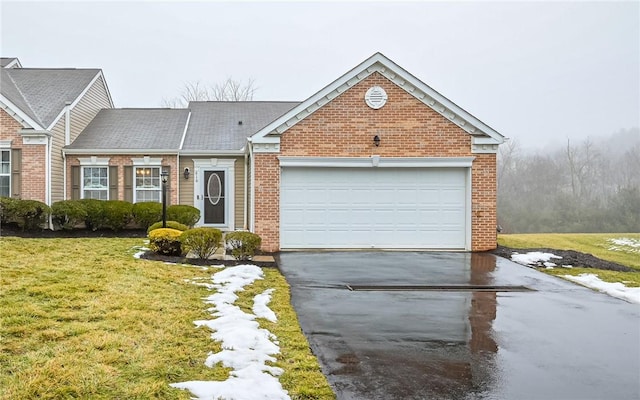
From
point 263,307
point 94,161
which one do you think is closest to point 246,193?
point 94,161

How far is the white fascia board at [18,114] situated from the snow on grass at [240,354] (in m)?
11.5

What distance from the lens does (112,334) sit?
15.9 ft

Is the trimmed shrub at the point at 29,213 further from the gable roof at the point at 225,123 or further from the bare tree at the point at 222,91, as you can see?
the bare tree at the point at 222,91

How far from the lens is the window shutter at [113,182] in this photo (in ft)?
55.4

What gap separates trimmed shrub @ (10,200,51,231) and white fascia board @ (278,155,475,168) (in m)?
7.75

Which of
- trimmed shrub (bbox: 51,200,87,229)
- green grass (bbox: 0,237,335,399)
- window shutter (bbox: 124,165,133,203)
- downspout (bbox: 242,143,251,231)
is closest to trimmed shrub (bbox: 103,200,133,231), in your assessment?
trimmed shrub (bbox: 51,200,87,229)

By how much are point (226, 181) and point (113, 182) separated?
3930 millimetres

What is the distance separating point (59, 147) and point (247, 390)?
15570 millimetres

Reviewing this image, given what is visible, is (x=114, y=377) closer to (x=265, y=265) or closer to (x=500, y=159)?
(x=265, y=265)

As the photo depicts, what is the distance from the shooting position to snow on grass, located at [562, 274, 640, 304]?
25.2 ft

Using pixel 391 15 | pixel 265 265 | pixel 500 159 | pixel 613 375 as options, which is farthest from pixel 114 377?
pixel 500 159

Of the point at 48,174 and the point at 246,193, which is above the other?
the point at 48,174

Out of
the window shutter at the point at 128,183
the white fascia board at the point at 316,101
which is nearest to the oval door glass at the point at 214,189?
the window shutter at the point at 128,183

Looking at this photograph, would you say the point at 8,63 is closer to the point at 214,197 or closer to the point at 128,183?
the point at 128,183
